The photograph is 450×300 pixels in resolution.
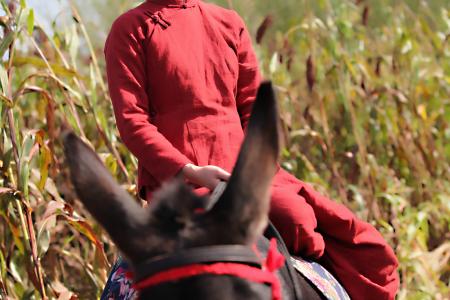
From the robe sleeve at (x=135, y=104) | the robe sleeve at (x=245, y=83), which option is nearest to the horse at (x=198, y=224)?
the robe sleeve at (x=135, y=104)

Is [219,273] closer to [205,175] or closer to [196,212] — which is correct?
[196,212]

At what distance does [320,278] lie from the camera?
2.63m

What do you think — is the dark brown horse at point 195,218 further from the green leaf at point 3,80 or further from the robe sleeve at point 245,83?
the green leaf at point 3,80

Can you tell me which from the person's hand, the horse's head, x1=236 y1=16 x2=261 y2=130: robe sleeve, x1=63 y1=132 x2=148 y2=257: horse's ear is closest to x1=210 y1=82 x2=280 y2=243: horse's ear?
the horse's head

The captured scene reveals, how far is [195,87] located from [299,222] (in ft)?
1.68

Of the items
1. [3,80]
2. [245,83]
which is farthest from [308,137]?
[245,83]

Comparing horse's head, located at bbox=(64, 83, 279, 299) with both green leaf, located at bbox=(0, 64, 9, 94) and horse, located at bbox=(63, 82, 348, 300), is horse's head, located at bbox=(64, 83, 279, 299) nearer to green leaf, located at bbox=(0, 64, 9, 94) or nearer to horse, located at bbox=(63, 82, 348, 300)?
horse, located at bbox=(63, 82, 348, 300)

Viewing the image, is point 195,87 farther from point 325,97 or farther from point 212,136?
point 325,97

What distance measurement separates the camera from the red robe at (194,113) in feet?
8.98

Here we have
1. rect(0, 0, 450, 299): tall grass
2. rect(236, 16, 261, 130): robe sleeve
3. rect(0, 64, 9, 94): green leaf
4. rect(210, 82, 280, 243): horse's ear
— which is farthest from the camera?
rect(0, 0, 450, 299): tall grass

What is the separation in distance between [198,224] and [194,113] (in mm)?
866

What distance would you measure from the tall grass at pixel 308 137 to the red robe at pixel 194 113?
120 centimetres

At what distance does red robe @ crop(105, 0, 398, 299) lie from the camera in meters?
2.74

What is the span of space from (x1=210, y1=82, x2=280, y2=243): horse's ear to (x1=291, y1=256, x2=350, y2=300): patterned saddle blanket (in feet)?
2.14
